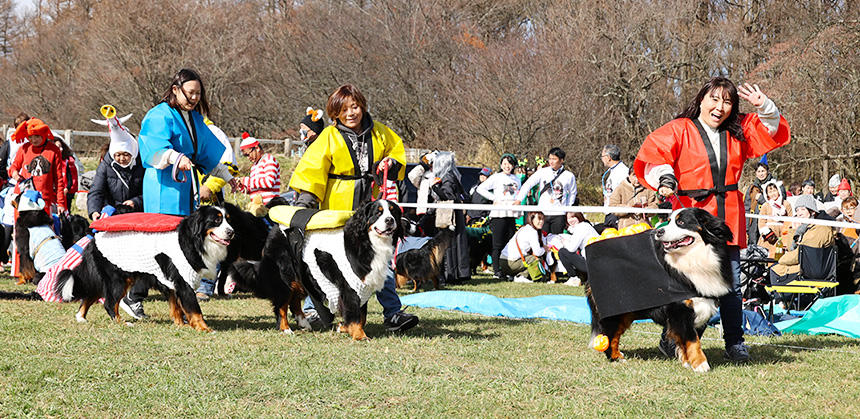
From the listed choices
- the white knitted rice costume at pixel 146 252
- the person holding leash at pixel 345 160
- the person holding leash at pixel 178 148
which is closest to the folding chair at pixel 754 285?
the person holding leash at pixel 345 160

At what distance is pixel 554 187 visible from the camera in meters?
11.4

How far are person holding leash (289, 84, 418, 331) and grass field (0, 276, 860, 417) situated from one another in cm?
100

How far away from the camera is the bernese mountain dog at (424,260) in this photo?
9188mm

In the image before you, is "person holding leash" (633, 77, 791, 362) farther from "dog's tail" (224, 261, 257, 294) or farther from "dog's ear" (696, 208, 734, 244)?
"dog's tail" (224, 261, 257, 294)

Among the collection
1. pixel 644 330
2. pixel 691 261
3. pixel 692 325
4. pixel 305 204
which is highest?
pixel 305 204

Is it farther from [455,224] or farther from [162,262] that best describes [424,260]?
[162,262]

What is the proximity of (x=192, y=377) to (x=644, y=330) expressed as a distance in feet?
12.1

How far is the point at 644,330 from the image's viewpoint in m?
6.35

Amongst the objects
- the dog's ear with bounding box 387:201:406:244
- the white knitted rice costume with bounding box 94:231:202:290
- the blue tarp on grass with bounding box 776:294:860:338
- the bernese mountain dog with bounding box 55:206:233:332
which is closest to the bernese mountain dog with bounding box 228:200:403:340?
the dog's ear with bounding box 387:201:406:244

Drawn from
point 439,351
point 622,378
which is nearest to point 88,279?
point 439,351

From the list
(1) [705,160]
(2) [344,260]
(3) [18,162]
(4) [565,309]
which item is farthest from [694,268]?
(3) [18,162]

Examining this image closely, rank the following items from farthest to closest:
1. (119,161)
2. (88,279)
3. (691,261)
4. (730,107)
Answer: (119,161)
(88,279)
(730,107)
(691,261)

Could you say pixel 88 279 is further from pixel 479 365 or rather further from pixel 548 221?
pixel 548 221

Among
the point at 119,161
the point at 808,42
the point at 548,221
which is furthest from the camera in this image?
the point at 808,42
